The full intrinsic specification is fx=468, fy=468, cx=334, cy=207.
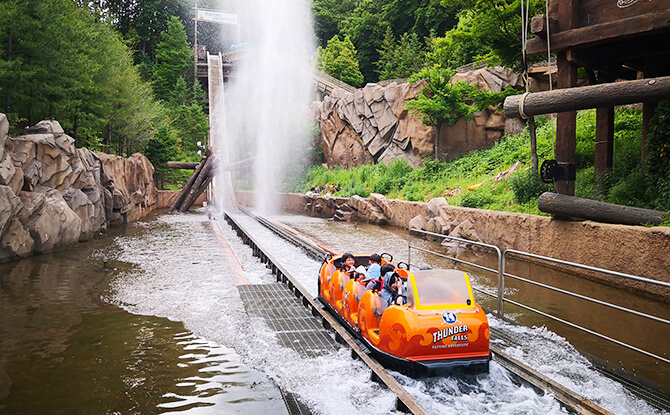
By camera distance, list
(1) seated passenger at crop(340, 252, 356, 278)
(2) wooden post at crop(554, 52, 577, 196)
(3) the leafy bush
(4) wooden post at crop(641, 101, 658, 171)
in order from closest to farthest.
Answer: (1) seated passenger at crop(340, 252, 356, 278) < (2) wooden post at crop(554, 52, 577, 196) < (4) wooden post at crop(641, 101, 658, 171) < (3) the leafy bush

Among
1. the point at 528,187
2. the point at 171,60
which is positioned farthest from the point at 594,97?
the point at 171,60

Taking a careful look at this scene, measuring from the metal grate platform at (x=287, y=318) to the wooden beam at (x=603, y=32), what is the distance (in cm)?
789

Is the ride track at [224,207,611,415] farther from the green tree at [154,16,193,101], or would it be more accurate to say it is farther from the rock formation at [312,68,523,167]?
the green tree at [154,16,193,101]

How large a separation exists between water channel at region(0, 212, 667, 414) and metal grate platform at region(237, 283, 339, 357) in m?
0.20

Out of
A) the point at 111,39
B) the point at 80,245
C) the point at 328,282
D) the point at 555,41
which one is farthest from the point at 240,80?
the point at 328,282

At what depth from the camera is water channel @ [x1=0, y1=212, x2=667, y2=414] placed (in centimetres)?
437

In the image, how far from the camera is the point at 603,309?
7.30m

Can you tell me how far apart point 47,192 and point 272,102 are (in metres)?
27.7

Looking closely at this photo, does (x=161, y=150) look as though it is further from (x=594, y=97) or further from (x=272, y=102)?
(x=594, y=97)

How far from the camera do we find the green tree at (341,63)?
43.8m

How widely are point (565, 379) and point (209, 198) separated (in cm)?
3163

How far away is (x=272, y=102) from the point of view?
3916 cm

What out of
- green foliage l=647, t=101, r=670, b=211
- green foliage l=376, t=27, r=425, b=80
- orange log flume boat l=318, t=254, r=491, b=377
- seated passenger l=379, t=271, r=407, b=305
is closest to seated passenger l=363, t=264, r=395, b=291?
seated passenger l=379, t=271, r=407, b=305

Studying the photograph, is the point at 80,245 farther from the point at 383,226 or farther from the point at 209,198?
the point at 209,198
